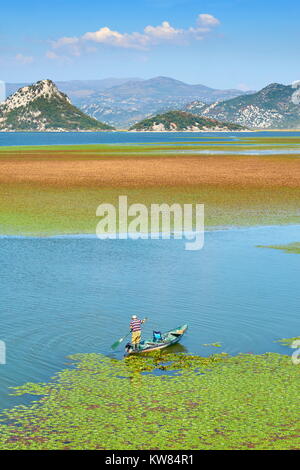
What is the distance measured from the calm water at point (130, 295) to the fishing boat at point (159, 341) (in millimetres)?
660

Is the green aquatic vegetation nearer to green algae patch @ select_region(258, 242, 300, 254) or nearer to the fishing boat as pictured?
the fishing boat

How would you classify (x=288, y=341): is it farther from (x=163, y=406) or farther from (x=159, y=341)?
(x=163, y=406)

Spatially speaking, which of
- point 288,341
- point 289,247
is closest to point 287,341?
point 288,341

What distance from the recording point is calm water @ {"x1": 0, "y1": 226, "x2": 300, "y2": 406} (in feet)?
85.4

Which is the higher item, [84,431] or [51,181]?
[51,181]

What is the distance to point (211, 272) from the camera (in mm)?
37250

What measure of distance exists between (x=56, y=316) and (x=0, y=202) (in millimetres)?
37765

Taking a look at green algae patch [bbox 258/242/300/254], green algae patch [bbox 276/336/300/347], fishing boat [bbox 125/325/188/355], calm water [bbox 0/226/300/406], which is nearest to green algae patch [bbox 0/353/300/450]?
fishing boat [bbox 125/325/188/355]

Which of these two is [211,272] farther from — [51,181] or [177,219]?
[51,181]

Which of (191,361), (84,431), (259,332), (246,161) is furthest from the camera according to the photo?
(246,161)

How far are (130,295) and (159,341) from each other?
7187 mm

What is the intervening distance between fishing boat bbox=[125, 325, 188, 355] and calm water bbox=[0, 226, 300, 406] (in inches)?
26.0
